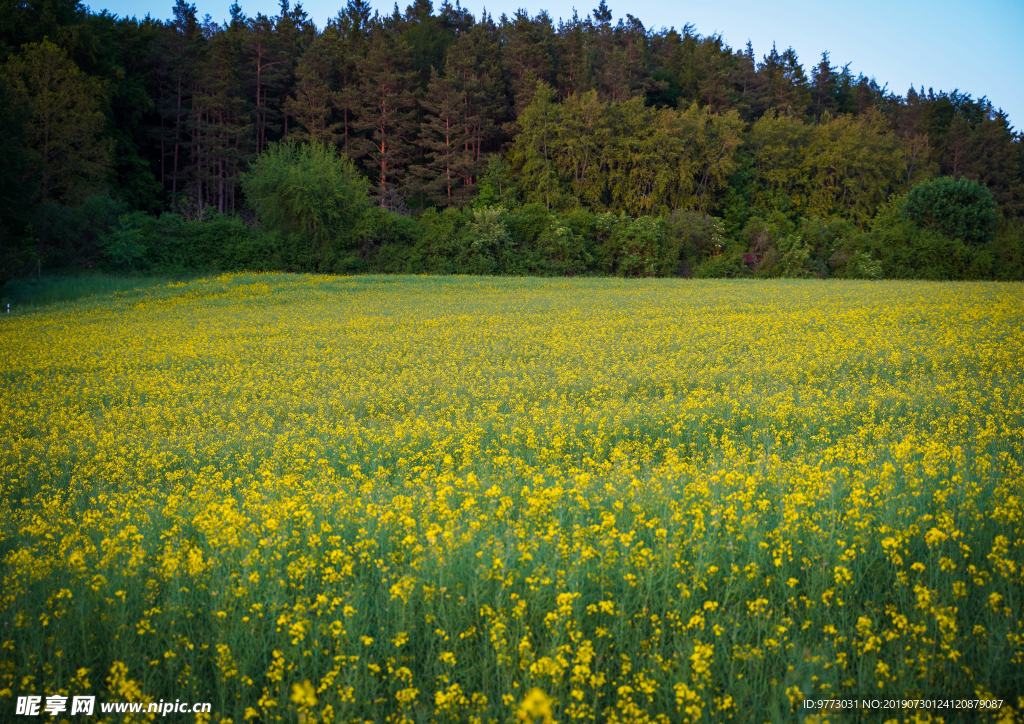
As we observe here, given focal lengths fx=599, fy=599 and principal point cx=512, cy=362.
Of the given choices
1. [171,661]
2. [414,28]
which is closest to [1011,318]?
[171,661]

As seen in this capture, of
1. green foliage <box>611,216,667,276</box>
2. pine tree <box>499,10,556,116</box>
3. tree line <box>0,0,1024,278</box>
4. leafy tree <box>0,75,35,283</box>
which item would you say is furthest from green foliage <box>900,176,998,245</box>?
leafy tree <box>0,75,35,283</box>

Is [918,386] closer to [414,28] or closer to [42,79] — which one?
[42,79]

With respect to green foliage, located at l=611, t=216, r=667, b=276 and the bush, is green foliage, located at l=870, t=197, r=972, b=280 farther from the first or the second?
green foliage, located at l=611, t=216, r=667, b=276

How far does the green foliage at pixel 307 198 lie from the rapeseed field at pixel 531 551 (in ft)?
125

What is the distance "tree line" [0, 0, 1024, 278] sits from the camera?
155ft

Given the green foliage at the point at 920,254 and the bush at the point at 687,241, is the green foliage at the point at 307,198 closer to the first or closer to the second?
the bush at the point at 687,241

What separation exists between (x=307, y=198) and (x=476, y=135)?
68.1 feet

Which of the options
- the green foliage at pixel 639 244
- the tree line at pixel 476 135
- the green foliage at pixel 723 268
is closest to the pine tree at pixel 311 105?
the tree line at pixel 476 135

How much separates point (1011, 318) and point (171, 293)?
33.3 metres

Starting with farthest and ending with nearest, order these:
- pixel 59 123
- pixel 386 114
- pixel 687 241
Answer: pixel 386 114, pixel 687 241, pixel 59 123

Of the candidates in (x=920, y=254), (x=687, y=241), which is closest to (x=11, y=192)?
(x=687, y=241)

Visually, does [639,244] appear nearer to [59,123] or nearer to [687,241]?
[687,241]

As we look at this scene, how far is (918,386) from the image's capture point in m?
8.99

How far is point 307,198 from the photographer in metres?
44.9
